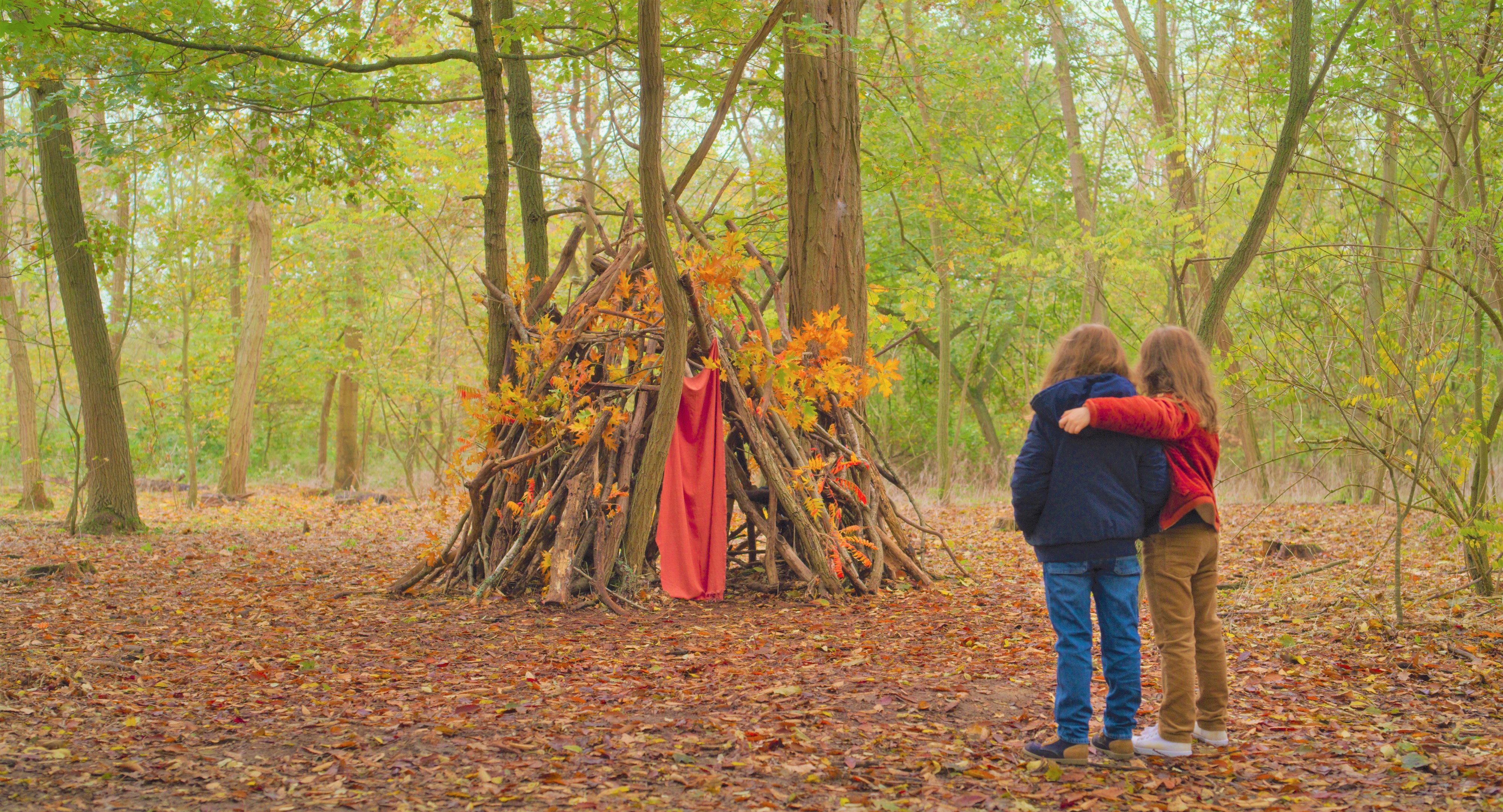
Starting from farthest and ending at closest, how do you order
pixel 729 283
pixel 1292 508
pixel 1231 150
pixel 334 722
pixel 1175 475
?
pixel 1231 150, pixel 1292 508, pixel 729 283, pixel 334 722, pixel 1175 475

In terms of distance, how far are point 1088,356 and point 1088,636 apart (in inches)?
32.3

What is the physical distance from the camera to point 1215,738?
3066 mm

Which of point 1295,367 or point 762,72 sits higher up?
point 762,72

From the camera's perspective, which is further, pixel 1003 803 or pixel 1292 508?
pixel 1292 508

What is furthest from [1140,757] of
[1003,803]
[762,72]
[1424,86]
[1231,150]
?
[1231,150]

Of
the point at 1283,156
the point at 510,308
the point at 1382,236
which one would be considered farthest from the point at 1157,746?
the point at 1382,236

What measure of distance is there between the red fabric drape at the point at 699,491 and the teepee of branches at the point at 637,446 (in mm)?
180

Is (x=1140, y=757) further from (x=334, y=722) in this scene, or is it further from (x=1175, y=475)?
(x=334, y=722)

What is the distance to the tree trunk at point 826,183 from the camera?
21.3ft

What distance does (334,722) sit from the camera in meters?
3.39

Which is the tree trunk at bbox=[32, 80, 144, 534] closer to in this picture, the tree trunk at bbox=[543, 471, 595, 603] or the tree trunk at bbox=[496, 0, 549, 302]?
the tree trunk at bbox=[496, 0, 549, 302]

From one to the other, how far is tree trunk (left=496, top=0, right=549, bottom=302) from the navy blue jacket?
14.3 ft

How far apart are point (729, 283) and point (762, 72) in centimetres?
255

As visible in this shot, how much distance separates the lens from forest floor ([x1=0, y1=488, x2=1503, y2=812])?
8.93 feet
